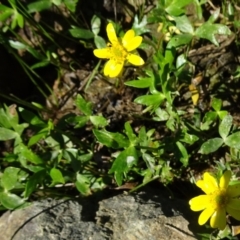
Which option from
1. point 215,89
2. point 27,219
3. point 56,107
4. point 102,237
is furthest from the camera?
point 56,107

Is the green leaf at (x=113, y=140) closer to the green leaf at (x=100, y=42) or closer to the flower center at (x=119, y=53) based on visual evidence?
the flower center at (x=119, y=53)

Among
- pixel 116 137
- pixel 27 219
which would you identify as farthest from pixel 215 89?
pixel 27 219

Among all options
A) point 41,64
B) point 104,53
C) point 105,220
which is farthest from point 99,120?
point 41,64

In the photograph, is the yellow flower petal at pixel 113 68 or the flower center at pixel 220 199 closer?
the flower center at pixel 220 199

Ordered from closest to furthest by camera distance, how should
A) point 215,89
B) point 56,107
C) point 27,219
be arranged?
point 27,219
point 215,89
point 56,107

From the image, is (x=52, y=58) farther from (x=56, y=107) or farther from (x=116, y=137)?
(x=116, y=137)

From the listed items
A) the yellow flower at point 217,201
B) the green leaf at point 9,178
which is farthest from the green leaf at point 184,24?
the green leaf at point 9,178

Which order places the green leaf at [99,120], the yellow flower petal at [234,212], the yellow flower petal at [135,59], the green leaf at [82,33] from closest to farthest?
the yellow flower petal at [234,212]
the yellow flower petal at [135,59]
the green leaf at [99,120]
the green leaf at [82,33]

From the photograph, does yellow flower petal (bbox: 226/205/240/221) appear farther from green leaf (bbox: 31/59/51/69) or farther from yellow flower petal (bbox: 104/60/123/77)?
green leaf (bbox: 31/59/51/69)
